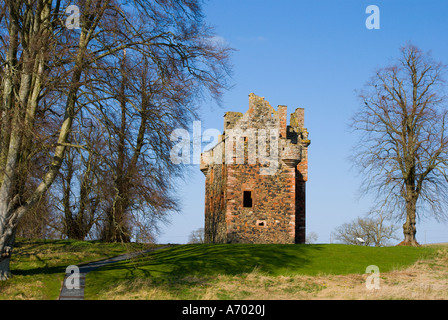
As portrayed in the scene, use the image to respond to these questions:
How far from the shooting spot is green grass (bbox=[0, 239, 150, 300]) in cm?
1551

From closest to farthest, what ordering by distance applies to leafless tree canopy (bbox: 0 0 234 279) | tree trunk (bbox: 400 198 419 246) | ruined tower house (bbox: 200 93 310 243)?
1. leafless tree canopy (bbox: 0 0 234 279)
2. tree trunk (bbox: 400 198 419 246)
3. ruined tower house (bbox: 200 93 310 243)

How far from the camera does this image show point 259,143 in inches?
1210

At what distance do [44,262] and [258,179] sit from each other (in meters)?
14.1

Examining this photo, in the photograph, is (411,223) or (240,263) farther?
(411,223)

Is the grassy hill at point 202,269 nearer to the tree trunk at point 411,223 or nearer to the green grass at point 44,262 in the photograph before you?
the green grass at point 44,262

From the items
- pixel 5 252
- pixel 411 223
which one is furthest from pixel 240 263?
pixel 411 223

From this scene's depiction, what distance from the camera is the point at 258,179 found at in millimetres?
30438

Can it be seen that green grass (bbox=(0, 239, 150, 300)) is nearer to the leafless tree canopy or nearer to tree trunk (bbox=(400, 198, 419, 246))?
the leafless tree canopy

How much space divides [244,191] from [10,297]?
1805 cm

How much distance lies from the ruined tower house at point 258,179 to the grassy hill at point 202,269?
4.62m

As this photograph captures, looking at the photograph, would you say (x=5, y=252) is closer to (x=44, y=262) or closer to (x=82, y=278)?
(x=82, y=278)

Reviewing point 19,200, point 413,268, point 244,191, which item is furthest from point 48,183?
point 244,191

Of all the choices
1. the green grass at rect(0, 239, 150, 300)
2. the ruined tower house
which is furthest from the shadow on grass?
the ruined tower house
